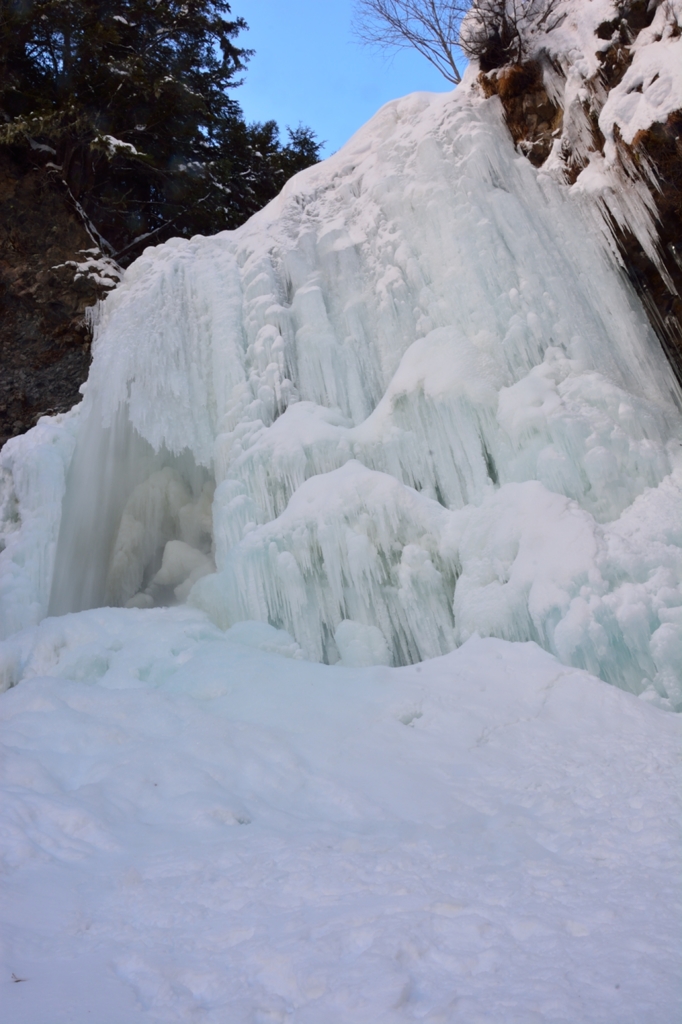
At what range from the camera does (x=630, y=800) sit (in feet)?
8.55

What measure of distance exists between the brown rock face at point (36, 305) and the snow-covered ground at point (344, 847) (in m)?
4.71

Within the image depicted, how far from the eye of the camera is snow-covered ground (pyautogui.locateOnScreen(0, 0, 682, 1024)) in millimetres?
1784

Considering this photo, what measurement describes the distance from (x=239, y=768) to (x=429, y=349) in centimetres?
397

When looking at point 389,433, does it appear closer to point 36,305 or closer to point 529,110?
point 529,110

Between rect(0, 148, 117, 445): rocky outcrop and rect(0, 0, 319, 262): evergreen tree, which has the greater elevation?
rect(0, 0, 319, 262): evergreen tree

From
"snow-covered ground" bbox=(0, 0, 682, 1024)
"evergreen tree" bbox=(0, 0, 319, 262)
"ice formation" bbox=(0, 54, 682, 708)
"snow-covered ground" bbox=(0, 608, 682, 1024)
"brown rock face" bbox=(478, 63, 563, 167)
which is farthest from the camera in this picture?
"evergreen tree" bbox=(0, 0, 319, 262)

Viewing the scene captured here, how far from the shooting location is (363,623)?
5.09m

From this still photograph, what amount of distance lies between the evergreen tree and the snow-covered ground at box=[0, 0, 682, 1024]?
248 cm

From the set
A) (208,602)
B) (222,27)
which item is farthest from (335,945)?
(222,27)

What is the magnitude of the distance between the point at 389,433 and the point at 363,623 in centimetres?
167

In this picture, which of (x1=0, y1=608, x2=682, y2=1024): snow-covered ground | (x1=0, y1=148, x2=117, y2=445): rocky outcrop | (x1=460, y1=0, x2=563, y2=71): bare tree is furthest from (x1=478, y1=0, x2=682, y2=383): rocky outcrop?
(x1=0, y1=148, x2=117, y2=445): rocky outcrop

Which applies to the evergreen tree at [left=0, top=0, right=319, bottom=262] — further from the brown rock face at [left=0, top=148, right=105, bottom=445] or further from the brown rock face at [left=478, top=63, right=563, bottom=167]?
the brown rock face at [left=478, top=63, right=563, bottom=167]

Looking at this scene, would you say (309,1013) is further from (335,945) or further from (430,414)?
(430,414)

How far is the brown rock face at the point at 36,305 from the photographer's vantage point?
26.0ft
